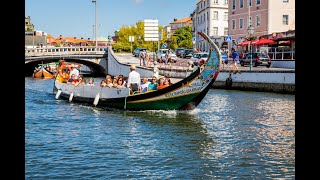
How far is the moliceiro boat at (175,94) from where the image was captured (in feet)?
60.5

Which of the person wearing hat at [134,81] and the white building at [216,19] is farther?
the white building at [216,19]

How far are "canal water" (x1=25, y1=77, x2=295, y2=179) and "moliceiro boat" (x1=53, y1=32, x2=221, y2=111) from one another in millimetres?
457

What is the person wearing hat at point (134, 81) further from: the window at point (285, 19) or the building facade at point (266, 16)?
the window at point (285, 19)

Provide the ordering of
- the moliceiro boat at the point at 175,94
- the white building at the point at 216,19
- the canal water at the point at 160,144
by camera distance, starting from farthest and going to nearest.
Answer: the white building at the point at 216,19 < the moliceiro boat at the point at 175,94 < the canal water at the point at 160,144

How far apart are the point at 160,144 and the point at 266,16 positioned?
42.5 metres

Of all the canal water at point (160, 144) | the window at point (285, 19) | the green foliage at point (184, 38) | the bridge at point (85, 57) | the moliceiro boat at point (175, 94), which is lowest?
the canal water at point (160, 144)

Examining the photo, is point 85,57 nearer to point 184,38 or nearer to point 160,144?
point 184,38

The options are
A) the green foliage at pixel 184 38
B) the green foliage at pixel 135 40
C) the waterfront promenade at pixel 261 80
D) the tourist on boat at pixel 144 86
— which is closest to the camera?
the tourist on boat at pixel 144 86

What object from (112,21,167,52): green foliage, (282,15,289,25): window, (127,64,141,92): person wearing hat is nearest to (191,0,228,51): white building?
(112,21,167,52): green foliage

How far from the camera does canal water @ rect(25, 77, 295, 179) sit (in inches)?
395

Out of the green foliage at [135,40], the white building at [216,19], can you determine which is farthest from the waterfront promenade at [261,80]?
the green foliage at [135,40]

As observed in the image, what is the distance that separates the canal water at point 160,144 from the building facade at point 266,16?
32.0 metres

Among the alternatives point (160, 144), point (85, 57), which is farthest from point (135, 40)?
point (160, 144)

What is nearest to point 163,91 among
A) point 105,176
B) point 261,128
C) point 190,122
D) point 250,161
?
point 190,122
